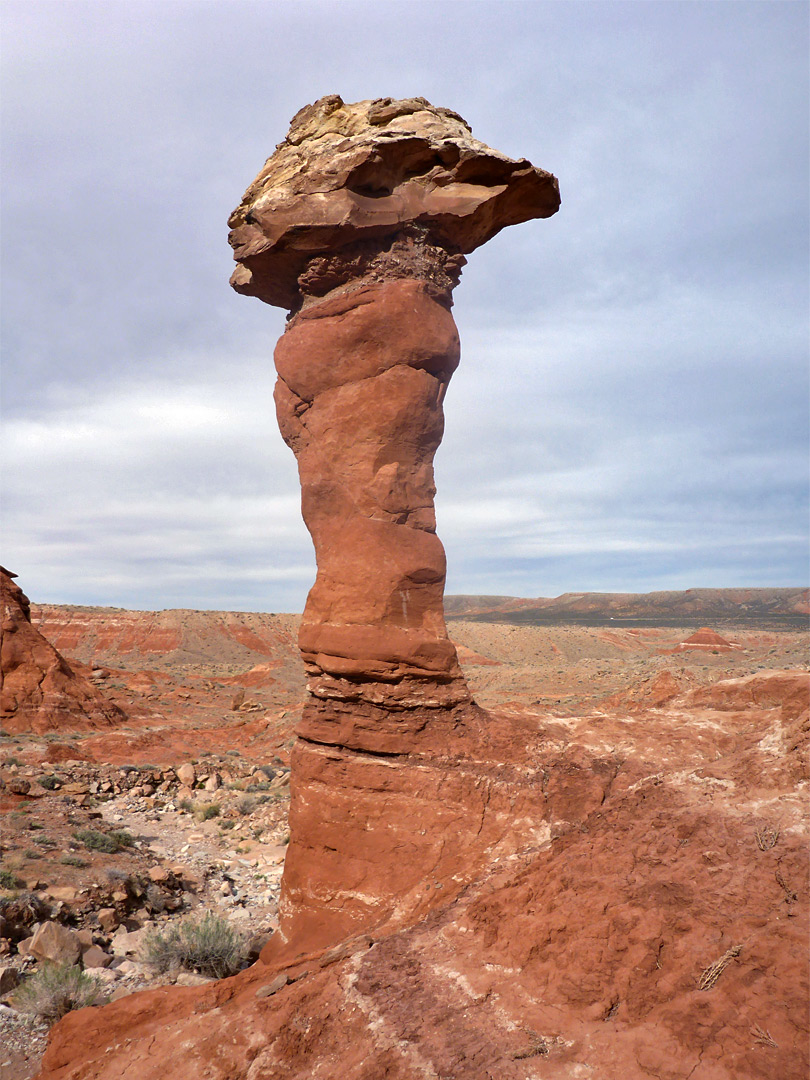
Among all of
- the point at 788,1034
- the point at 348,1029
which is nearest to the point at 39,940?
the point at 348,1029

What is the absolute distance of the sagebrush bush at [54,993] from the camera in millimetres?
5891

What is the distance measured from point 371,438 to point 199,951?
253 inches

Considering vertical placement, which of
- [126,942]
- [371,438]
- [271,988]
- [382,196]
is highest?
[382,196]

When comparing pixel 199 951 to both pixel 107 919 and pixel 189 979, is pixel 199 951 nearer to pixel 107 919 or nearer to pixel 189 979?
pixel 189 979

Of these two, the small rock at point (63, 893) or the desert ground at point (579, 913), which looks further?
the small rock at point (63, 893)

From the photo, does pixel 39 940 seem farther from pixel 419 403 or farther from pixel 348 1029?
pixel 419 403

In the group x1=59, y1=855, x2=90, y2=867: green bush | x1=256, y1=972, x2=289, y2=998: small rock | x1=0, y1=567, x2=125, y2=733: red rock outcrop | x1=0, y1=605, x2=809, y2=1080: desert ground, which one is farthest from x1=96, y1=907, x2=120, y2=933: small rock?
x1=0, y1=567, x2=125, y2=733: red rock outcrop

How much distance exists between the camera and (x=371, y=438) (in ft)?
21.6

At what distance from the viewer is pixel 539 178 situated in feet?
22.0

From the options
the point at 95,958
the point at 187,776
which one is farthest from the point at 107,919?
the point at 187,776

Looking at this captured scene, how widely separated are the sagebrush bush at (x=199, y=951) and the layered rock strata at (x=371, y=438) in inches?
66.3

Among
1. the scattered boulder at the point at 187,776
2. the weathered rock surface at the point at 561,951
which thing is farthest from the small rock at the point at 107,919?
the scattered boulder at the point at 187,776

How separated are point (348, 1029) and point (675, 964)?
2.04 metres

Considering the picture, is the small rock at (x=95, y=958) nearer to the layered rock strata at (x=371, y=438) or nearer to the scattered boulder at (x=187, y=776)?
the layered rock strata at (x=371, y=438)
